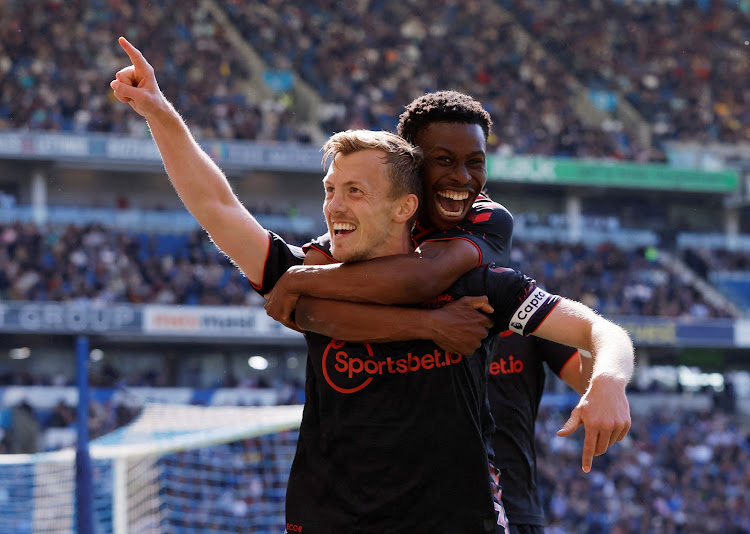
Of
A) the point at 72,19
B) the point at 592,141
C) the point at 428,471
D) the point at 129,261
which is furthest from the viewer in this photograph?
the point at 592,141

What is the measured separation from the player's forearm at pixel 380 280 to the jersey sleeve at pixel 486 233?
6.3 inches

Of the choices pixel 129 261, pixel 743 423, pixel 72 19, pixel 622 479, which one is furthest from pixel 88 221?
pixel 743 423

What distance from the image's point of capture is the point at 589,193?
31.8m

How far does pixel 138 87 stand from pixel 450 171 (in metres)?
0.99

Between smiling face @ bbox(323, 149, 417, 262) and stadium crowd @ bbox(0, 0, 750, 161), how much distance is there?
24533mm

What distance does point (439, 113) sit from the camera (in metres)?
3.44

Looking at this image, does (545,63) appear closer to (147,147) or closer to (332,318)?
(147,147)

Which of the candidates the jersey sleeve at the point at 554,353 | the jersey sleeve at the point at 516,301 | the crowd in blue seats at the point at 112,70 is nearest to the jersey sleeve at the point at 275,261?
the jersey sleeve at the point at 516,301

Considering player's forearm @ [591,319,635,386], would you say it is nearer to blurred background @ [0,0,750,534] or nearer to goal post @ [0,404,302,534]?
goal post @ [0,404,302,534]

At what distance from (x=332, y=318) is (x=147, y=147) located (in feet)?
80.4

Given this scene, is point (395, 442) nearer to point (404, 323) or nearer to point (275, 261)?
point (404, 323)

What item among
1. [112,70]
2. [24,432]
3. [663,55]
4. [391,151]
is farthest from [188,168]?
[663,55]

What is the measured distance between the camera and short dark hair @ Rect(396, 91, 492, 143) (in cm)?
344

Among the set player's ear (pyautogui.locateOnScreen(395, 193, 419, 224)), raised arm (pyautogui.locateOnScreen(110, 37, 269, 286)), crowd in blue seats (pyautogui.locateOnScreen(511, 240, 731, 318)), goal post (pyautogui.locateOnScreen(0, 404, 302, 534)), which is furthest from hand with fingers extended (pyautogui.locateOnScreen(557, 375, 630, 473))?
crowd in blue seats (pyautogui.locateOnScreen(511, 240, 731, 318))
